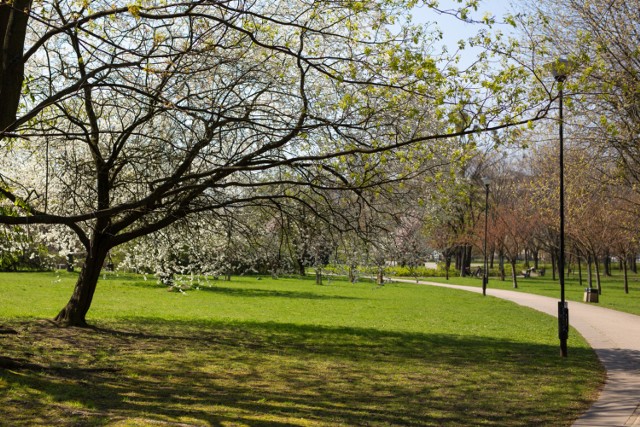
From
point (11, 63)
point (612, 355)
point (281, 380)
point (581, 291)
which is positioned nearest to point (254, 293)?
point (612, 355)

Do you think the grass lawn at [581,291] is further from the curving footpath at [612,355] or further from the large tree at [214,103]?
the large tree at [214,103]

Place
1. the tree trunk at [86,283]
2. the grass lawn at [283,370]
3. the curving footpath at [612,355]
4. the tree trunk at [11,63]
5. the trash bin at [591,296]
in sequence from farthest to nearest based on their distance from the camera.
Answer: the trash bin at [591,296]
the tree trunk at [86,283]
the tree trunk at [11,63]
the curving footpath at [612,355]
the grass lawn at [283,370]

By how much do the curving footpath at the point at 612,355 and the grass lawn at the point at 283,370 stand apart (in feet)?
0.91

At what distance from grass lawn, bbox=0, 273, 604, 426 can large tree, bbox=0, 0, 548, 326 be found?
221cm

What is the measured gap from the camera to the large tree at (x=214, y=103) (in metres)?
8.97

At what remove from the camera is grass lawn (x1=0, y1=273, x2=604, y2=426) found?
326 inches

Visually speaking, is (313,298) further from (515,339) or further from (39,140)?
(39,140)

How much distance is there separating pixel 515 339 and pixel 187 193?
29.9 ft

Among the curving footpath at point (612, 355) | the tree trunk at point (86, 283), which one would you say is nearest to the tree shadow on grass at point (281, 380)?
the curving footpath at point (612, 355)

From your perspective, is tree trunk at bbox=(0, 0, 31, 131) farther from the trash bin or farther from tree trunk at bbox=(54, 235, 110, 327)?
the trash bin

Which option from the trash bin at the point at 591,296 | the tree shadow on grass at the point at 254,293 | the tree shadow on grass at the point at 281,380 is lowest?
the tree shadow on grass at the point at 281,380

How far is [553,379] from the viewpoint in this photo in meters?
11.6

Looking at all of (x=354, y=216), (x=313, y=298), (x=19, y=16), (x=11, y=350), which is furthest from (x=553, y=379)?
(x=313, y=298)

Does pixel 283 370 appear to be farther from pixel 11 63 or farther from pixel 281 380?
pixel 11 63
